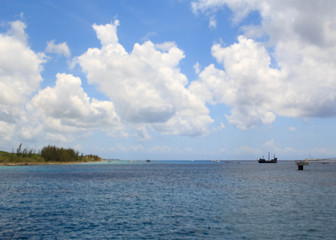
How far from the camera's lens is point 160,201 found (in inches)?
1962

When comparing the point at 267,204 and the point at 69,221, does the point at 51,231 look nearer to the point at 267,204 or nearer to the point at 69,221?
the point at 69,221

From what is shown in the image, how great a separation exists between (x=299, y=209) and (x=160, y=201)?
2334 cm

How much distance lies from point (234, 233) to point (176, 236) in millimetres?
6375

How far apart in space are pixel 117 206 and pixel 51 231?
51.0 feet

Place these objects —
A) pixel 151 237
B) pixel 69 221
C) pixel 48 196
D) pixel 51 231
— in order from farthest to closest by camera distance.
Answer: pixel 48 196 → pixel 69 221 → pixel 51 231 → pixel 151 237

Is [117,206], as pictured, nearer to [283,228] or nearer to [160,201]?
[160,201]

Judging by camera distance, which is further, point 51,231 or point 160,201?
point 160,201

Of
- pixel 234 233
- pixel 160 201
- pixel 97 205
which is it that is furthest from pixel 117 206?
pixel 234 233

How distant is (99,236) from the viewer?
93.6 feet

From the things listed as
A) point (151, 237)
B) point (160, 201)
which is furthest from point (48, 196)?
point (151, 237)

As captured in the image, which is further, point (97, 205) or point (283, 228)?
point (97, 205)

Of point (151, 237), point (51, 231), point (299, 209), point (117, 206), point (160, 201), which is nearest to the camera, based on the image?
point (151, 237)

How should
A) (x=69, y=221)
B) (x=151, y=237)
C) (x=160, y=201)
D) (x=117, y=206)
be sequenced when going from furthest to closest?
1. (x=160, y=201)
2. (x=117, y=206)
3. (x=69, y=221)
4. (x=151, y=237)

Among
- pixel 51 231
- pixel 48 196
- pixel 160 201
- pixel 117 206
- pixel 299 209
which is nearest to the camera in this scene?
pixel 51 231
